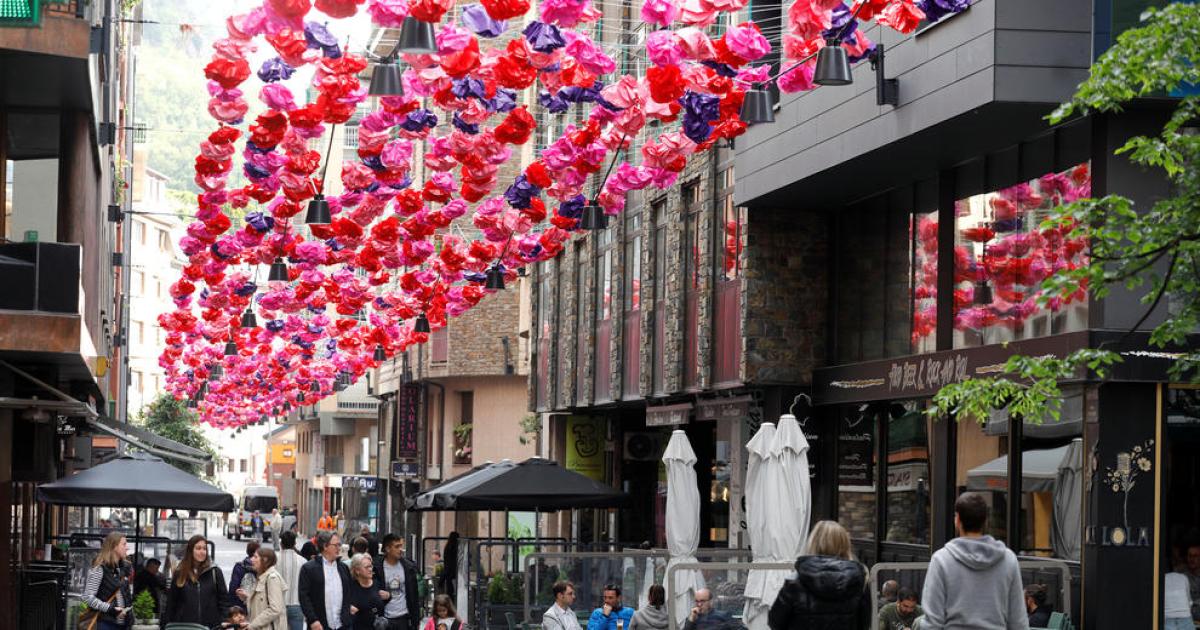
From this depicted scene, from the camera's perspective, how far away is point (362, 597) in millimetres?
16844

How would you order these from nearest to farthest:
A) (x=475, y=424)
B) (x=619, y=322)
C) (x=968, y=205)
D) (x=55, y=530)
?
(x=968, y=205) → (x=619, y=322) → (x=55, y=530) → (x=475, y=424)

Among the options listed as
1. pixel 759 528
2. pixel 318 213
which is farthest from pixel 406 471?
pixel 759 528

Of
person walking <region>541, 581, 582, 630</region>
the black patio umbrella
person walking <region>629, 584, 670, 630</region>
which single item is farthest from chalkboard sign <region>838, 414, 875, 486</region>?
person walking <region>629, 584, 670, 630</region>

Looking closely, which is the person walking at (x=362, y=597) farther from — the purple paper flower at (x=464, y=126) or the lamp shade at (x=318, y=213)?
the lamp shade at (x=318, y=213)

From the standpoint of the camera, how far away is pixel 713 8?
1432cm

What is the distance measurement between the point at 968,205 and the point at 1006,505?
12.0ft

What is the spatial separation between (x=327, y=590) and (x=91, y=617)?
3.14m

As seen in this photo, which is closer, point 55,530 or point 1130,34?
point 1130,34

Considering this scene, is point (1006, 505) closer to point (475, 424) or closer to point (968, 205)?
point (968, 205)

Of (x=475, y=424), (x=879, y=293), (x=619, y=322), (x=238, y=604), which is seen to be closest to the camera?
(x=238, y=604)

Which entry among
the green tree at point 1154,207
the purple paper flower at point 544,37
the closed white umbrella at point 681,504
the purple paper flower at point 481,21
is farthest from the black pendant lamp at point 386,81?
the closed white umbrella at point 681,504

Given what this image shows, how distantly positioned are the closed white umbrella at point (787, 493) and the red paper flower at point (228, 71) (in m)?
6.72

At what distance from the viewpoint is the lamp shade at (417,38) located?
13.1 metres

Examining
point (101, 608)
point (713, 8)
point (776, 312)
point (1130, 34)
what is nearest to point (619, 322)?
point (776, 312)
